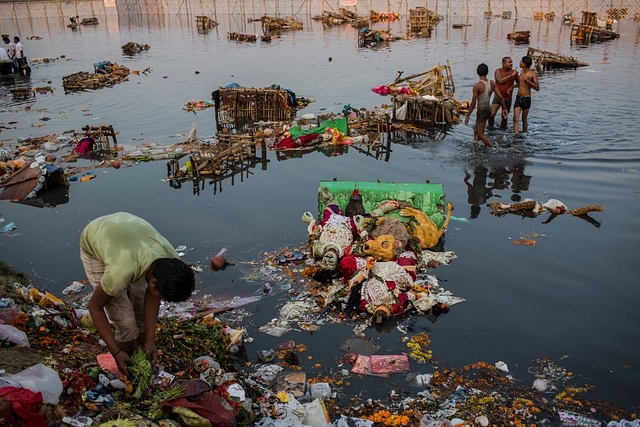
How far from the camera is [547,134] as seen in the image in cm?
1298

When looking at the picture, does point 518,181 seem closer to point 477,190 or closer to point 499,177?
point 499,177

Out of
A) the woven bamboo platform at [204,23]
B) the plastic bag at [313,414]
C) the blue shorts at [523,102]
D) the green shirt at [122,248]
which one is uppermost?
the woven bamboo platform at [204,23]

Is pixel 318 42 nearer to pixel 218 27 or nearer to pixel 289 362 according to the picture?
pixel 218 27

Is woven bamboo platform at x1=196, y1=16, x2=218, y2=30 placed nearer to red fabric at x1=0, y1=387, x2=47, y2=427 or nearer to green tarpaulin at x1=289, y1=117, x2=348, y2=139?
green tarpaulin at x1=289, y1=117, x2=348, y2=139

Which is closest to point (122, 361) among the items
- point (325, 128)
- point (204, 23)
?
point (325, 128)

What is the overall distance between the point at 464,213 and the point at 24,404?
7.19 meters

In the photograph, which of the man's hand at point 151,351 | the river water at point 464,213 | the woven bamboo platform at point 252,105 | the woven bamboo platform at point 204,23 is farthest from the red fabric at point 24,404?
the woven bamboo platform at point 204,23

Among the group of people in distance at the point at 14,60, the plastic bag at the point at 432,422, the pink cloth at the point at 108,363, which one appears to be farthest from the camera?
the group of people in distance at the point at 14,60

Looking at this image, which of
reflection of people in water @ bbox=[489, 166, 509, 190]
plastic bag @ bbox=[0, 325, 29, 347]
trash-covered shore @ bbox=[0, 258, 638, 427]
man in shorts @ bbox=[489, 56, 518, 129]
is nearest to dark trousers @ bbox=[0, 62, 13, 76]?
man in shorts @ bbox=[489, 56, 518, 129]

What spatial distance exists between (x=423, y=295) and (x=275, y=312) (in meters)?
1.77

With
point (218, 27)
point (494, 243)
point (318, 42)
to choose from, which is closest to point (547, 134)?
point (494, 243)

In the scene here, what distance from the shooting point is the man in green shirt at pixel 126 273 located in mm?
3451

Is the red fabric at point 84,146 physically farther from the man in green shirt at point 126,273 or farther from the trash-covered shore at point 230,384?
the man in green shirt at point 126,273

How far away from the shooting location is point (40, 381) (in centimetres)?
349
